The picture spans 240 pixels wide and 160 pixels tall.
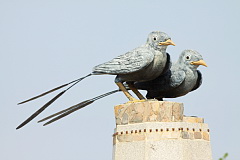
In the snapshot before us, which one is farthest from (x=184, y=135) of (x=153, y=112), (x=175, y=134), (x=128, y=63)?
(x=128, y=63)

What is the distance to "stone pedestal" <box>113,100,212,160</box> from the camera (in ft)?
35.9

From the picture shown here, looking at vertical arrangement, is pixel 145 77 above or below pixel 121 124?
above

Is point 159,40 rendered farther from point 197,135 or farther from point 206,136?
point 206,136

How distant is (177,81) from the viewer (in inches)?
473

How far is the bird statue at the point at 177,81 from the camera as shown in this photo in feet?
39.4

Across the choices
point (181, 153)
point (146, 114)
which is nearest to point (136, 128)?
point (146, 114)

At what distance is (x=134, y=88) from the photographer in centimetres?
1215

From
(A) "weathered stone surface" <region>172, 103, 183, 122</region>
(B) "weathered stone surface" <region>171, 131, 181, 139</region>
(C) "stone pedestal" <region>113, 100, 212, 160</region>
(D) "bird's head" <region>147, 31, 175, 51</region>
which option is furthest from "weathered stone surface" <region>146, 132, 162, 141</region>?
(D) "bird's head" <region>147, 31, 175, 51</region>

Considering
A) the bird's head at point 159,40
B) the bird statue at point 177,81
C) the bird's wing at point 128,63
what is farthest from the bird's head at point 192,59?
the bird's wing at point 128,63

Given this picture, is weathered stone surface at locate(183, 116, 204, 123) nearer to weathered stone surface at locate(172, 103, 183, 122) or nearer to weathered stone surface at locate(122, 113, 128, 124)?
weathered stone surface at locate(172, 103, 183, 122)

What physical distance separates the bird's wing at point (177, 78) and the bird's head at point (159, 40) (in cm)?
74

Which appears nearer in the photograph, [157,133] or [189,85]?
[157,133]

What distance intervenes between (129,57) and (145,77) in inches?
22.1

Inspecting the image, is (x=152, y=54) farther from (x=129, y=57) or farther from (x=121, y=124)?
(x=121, y=124)
